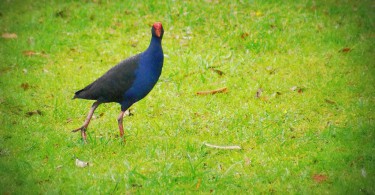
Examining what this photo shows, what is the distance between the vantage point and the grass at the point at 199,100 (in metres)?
5.93

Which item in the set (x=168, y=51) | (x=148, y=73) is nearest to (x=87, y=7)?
(x=168, y=51)

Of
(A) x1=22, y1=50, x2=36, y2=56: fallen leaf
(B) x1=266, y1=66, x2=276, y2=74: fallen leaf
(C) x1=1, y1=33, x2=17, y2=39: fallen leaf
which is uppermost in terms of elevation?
(C) x1=1, y1=33, x2=17, y2=39: fallen leaf

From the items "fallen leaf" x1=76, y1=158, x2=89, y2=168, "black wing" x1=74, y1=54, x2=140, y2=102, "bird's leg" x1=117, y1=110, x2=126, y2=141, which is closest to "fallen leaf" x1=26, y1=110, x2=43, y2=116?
"black wing" x1=74, y1=54, x2=140, y2=102

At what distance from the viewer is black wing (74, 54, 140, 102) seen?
257 inches

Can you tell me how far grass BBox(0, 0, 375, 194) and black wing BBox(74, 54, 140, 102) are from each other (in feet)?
1.79

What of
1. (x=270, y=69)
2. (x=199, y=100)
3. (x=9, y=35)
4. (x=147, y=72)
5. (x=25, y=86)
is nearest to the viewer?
(x=147, y=72)

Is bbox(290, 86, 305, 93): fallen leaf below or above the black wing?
below

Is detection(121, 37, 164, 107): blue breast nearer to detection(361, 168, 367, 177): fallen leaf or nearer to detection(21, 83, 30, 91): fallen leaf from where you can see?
detection(361, 168, 367, 177): fallen leaf

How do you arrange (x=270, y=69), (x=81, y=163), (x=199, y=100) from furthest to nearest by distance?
(x=270, y=69) < (x=199, y=100) < (x=81, y=163)

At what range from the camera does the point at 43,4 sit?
11781 mm

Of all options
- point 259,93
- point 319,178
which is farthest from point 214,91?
point 319,178

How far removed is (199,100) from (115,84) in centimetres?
181

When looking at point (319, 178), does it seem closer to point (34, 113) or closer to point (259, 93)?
point (259, 93)

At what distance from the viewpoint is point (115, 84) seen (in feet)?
21.5
